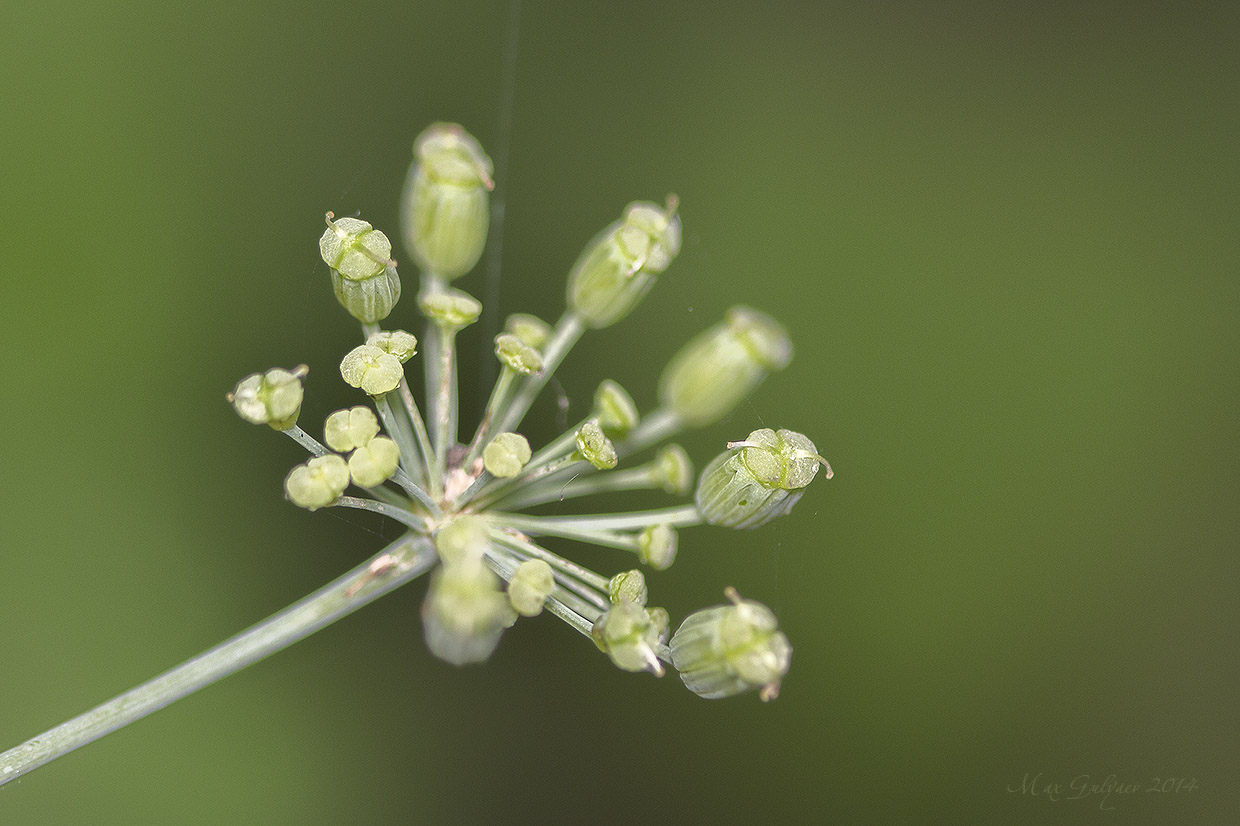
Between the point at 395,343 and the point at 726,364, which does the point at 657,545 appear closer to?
the point at 726,364

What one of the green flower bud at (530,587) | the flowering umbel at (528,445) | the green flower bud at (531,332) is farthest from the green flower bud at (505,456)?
the green flower bud at (531,332)

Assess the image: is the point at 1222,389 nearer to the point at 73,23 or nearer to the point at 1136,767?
the point at 1136,767

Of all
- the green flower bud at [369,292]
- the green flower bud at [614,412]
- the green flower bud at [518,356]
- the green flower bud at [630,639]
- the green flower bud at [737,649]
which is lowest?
the green flower bud at [737,649]

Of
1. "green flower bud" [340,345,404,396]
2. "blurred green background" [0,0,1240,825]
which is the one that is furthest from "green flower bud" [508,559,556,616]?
"blurred green background" [0,0,1240,825]

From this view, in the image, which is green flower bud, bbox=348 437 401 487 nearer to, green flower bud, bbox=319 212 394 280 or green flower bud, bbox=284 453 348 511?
green flower bud, bbox=284 453 348 511

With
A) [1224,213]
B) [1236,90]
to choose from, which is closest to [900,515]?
[1224,213]

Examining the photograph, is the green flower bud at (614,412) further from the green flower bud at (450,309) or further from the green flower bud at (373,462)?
the green flower bud at (373,462)
